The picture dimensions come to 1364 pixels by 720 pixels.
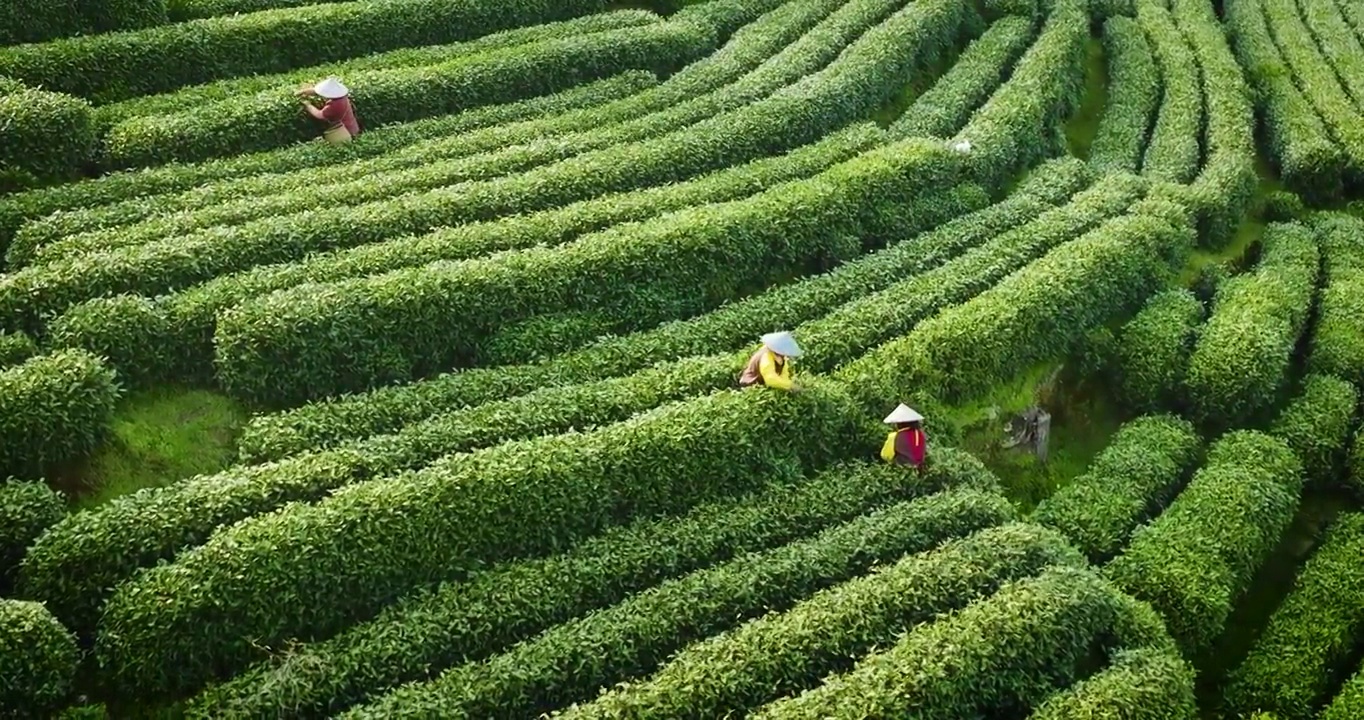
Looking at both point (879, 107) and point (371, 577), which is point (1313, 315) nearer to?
point (879, 107)

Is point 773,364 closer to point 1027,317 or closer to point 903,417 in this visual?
point 903,417

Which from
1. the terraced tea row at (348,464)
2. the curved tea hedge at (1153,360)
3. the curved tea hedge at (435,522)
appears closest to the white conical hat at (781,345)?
the curved tea hedge at (435,522)

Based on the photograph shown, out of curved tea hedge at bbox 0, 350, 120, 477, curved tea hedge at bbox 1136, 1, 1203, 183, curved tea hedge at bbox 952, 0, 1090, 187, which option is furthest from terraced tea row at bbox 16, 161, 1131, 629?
curved tea hedge at bbox 1136, 1, 1203, 183

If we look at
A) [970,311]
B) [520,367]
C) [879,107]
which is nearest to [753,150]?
[879,107]

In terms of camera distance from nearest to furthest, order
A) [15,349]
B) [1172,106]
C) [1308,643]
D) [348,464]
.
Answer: [348,464] → [15,349] → [1308,643] → [1172,106]

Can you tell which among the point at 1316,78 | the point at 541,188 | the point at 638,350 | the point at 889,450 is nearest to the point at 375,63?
the point at 541,188

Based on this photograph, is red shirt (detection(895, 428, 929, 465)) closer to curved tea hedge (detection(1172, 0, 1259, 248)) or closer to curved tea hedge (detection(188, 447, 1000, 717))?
curved tea hedge (detection(188, 447, 1000, 717))
